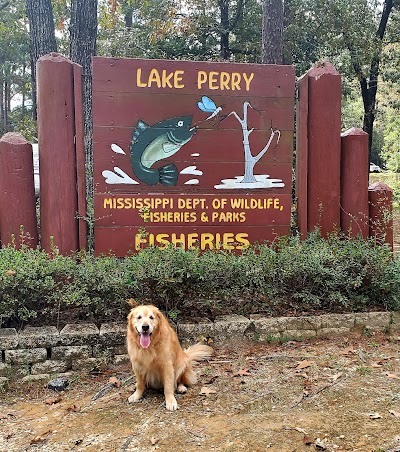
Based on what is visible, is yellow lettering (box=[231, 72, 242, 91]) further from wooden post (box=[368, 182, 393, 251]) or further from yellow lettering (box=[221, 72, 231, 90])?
wooden post (box=[368, 182, 393, 251])

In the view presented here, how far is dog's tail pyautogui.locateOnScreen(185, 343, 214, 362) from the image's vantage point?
13.2 ft

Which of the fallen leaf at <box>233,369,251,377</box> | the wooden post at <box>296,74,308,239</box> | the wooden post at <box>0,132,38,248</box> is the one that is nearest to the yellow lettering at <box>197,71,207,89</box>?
the wooden post at <box>296,74,308,239</box>

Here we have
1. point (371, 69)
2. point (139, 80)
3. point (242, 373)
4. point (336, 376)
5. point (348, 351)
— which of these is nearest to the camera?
point (336, 376)

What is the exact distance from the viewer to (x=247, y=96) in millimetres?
5309

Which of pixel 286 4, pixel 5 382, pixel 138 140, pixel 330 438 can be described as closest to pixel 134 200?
pixel 138 140

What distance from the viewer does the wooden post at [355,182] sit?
558 cm

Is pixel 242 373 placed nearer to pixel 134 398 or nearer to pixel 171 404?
pixel 171 404

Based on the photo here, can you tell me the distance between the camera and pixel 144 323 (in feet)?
11.0

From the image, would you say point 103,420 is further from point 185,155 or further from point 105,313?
point 185,155

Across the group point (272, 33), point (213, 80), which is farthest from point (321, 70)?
point (272, 33)

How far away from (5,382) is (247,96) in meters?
3.66

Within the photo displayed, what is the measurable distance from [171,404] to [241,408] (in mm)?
490

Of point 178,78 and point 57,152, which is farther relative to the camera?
point 178,78

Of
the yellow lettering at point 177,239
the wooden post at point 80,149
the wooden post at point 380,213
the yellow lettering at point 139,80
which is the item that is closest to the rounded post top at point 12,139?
the wooden post at point 80,149
